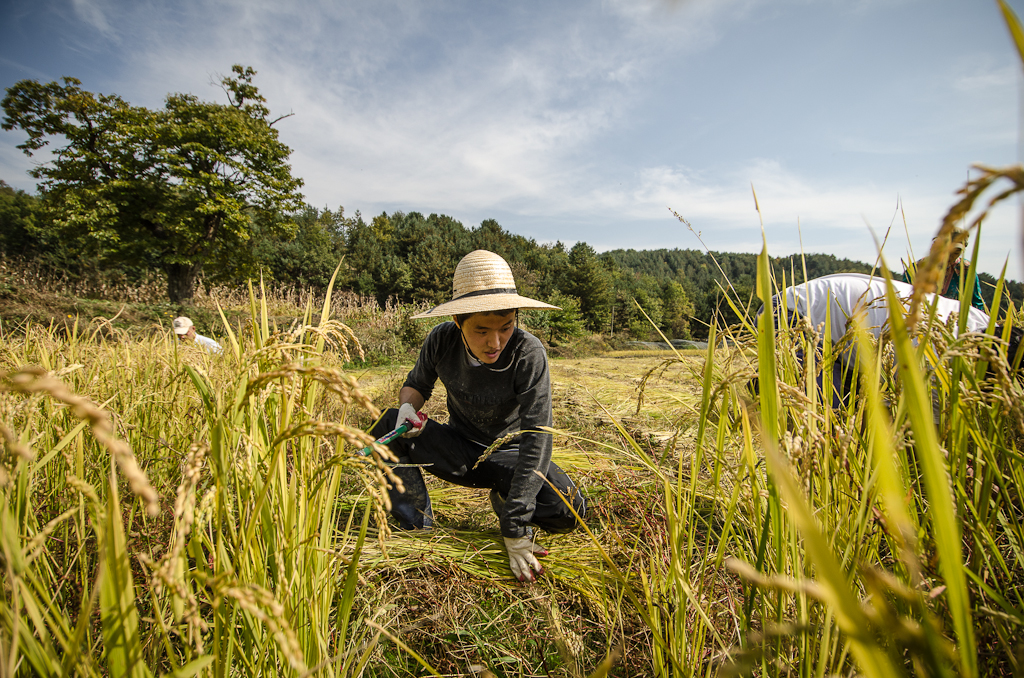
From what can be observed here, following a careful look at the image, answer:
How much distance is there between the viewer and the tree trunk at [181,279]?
14391 mm

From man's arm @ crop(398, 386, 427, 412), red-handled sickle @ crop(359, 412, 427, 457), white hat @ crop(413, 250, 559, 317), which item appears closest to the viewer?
white hat @ crop(413, 250, 559, 317)

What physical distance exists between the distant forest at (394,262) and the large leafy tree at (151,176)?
0.62 metres

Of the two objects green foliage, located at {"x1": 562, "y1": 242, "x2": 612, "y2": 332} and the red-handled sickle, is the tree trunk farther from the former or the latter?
green foliage, located at {"x1": 562, "y1": 242, "x2": 612, "y2": 332}

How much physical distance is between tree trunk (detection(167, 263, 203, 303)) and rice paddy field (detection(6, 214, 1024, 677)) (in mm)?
15771

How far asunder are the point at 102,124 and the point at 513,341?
18779 millimetres

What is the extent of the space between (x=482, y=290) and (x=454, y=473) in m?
0.95

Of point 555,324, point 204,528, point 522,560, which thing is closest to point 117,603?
point 204,528

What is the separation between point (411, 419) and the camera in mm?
1932

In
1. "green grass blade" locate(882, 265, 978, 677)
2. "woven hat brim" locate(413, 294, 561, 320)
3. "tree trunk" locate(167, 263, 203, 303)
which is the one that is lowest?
A: "green grass blade" locate(882, 265, 978, 677)

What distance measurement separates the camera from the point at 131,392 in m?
1.47

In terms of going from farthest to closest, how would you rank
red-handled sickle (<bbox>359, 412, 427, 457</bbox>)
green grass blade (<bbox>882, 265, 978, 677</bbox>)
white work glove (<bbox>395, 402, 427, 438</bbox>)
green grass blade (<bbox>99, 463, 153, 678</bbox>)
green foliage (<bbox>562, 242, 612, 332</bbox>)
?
green foliage (<bbox>562, 242, 612, 332</bbox>), white work glove (<bbox>395, 402, 427, 438</bbox>), red-handled sickle (<bbox>359, 412, 427, 457</bbox>), green grass blade (<bbox>99, 463, 153, 678</bbox>), green grass blade (<bbox>882, 265, 978, 677</bbox>)

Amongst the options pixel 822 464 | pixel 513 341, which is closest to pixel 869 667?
pixel 822 464

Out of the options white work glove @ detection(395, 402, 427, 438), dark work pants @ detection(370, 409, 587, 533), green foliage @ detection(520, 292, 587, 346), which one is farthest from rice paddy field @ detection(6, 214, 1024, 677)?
green foliage @ detection(520, 292, 587, 346)

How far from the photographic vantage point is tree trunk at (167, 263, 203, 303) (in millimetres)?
14391
